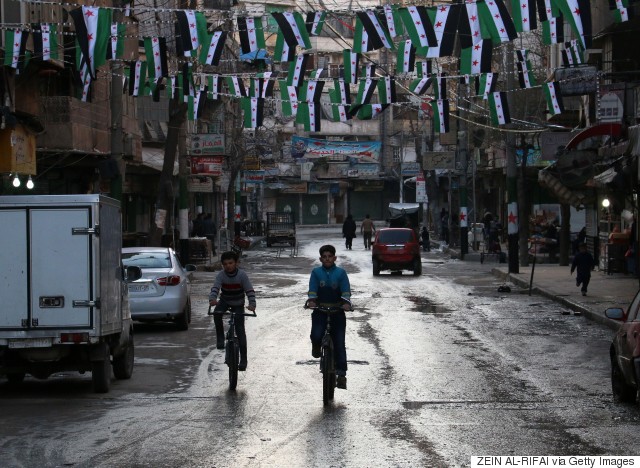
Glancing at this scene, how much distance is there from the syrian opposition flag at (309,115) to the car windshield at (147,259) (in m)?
4.98

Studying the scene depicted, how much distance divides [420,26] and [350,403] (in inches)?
357

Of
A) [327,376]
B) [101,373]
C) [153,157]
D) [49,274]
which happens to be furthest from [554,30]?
[153,157]

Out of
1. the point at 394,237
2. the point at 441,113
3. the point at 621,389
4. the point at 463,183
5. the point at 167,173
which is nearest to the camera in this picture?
the point at 621,389

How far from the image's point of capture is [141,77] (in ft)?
78.9

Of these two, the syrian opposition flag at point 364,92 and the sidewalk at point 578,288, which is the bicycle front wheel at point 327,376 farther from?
the syrian opposition flag at point 364,92

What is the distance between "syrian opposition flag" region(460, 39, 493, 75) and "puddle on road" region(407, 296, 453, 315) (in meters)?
5.68

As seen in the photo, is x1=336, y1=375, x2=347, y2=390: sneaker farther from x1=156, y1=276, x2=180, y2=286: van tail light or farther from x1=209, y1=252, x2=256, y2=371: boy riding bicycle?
x1=156, y1=276, x2=180, y2=286: van tail light

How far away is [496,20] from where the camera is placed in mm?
19828

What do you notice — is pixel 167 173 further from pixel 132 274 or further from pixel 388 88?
pixel 132 274

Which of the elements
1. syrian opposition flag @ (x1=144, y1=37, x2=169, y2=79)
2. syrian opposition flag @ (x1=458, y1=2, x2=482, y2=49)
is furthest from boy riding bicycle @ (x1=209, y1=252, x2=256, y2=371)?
syrian opposition flag @ (x1=144, y1=37, x2=169, y2=79)

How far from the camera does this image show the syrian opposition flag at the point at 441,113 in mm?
26125

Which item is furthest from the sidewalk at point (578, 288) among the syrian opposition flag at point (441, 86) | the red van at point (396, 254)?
the syrian opposition flag at point (441, 86)

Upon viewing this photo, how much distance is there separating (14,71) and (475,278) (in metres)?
18.7

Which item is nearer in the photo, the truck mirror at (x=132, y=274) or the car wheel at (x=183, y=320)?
the truck mirror at (x=132, y=274)
